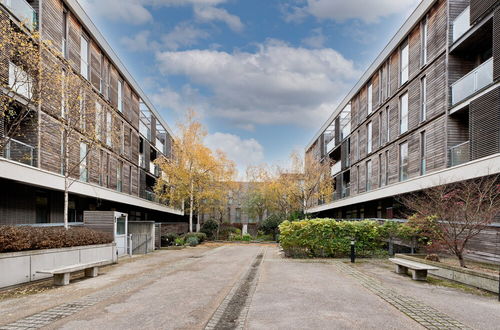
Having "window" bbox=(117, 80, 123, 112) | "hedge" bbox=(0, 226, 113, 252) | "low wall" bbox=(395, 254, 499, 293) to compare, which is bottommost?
"low wall" bbox=(395, 254, 499, 293)

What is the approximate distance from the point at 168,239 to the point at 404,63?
70.4 feet

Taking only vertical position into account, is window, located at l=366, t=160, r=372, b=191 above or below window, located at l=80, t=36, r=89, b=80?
below

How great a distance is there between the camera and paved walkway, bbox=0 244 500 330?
241 inches

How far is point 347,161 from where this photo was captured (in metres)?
33.1

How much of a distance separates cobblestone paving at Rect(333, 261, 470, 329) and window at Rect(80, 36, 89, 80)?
59.2ft

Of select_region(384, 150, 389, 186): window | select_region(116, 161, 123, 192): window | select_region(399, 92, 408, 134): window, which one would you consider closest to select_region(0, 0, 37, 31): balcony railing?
select_region(116, 161, 123, 192): window

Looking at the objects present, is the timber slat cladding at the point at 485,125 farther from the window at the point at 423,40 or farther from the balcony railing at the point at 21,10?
the balcony railing at the point at 21,10

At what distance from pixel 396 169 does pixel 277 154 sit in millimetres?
20519

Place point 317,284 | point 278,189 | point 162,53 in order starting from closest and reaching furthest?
point 317,284
point 162,53
point 278,189

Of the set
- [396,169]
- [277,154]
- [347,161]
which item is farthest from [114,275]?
[277,154]

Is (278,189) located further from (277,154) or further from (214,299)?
(214,299)

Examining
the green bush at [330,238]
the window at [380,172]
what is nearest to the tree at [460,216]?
the green bush at [330,238]

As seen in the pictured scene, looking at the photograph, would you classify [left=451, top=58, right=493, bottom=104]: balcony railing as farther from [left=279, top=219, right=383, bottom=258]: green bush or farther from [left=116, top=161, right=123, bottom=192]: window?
[left=116, top=161, right=123, bottom=192]: window

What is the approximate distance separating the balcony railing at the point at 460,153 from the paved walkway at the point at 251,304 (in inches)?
258
